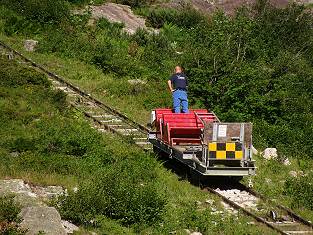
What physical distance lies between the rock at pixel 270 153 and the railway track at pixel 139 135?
330 cm

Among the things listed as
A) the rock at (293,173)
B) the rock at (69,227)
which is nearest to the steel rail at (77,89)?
the rock at (293,173)

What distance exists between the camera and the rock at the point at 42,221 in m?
9.59

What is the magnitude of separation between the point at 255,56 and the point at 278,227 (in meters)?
16.7

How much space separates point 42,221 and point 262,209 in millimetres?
5556

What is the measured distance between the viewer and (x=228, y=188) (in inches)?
583

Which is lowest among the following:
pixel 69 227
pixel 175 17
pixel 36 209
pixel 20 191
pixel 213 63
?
pixel 69 227

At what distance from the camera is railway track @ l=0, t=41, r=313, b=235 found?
12625mm

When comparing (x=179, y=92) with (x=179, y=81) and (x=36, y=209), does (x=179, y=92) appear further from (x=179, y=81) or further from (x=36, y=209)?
(x=36, y=209)

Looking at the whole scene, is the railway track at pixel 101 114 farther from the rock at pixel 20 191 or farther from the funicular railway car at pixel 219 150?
the rock at pixel 20 191

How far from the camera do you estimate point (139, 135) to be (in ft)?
62.7

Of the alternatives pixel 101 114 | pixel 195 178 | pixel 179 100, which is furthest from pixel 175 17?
pixel 195 178

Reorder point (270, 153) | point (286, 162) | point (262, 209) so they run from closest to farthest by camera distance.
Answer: point (262, 209) < point (286, 162) < point (270, 153)

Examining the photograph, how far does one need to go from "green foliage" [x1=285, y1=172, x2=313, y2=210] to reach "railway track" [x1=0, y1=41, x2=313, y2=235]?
2.21 ft

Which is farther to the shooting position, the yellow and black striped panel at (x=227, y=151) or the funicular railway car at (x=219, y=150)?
the yellow and black striped panel at (x=227, y=151)
